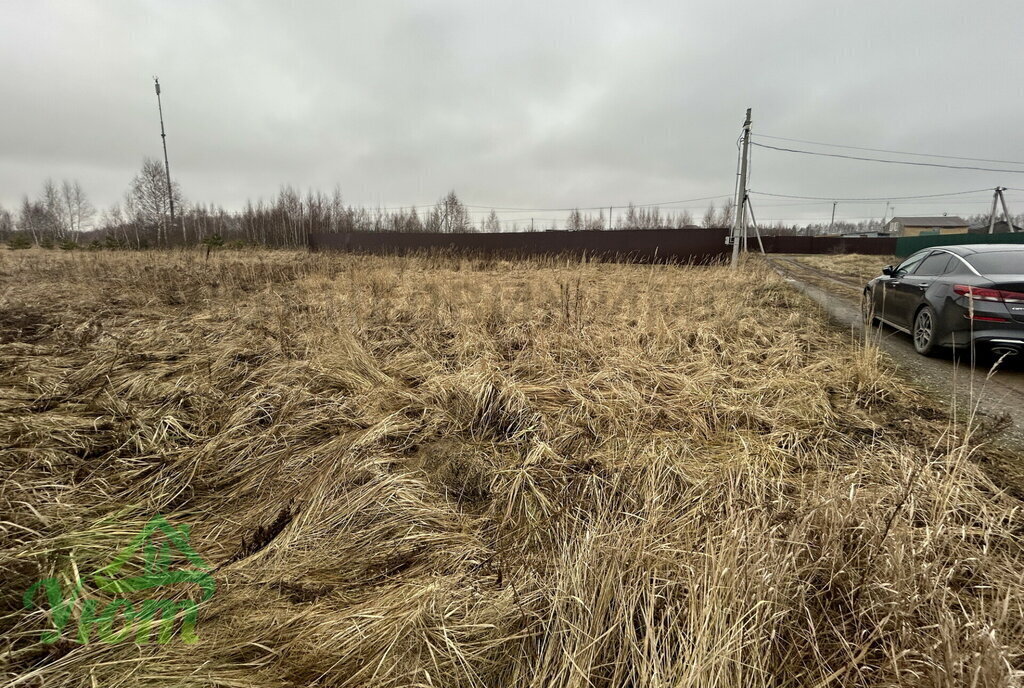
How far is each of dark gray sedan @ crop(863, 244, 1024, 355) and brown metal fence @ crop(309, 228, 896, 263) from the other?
31.6 feet

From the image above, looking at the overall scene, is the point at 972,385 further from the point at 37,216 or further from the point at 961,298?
the point at 37,216

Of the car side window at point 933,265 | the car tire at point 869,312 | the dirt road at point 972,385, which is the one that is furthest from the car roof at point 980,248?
the dirt road at point 972,385

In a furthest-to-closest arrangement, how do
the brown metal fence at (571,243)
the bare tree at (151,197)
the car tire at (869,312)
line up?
the bare tree at (151,197) < the brown metal fence at (571,243) < the car tire at (869,312)

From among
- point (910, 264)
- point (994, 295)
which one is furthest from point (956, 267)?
point (910, 264)

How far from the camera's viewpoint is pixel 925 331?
477 centimetres

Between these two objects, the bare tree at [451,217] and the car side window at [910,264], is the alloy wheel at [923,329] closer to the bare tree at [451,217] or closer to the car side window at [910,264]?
the car side window at [910,264]

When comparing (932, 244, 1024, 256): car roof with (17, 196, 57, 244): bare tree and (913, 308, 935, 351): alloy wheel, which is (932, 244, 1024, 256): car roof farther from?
(17, 196, 57, 244): bare tree

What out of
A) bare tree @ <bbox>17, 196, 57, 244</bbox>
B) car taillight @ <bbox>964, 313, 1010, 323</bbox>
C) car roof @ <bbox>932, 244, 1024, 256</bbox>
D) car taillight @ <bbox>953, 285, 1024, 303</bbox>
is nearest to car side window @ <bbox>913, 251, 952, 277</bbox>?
car roof @ <bbox>932, 244, 1024, 256</bbox>

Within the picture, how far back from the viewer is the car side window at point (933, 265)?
16.4 feet

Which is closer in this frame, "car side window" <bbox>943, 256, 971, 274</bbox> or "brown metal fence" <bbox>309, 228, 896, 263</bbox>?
"car side window" <bbox>943, 256, 971, 274</bbox>

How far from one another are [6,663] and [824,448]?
12.2 ft

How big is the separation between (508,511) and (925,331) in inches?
221

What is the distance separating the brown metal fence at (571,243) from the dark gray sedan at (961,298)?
31.6 ft

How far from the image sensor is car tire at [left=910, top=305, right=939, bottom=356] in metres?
4.54
